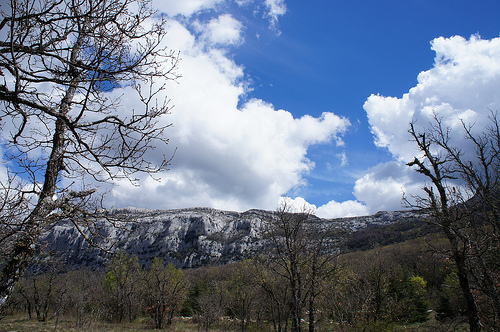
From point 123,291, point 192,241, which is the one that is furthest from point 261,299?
point 192,241

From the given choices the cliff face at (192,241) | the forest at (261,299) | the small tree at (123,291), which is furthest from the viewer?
the cliff face at (192,241)

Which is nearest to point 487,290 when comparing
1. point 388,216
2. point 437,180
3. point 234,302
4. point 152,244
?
point 437,180

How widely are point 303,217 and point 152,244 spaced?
166 metres

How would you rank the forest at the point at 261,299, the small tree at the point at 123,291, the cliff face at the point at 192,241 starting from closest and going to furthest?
1. the forest at the point at 261,299
2. the small tree at the point at 123,291
3. the cliff face at the point at 192,241

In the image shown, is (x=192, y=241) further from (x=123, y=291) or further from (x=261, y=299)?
(x=261, y=299)

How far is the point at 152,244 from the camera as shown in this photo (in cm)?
16125

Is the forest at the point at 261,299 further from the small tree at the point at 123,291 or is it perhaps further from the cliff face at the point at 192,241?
the cliff face at the point at 192,241

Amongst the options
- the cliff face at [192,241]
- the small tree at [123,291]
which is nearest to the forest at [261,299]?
the small tree at [123,291]

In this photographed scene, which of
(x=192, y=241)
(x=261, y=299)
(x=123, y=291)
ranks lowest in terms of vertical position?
(x=261, y=299)

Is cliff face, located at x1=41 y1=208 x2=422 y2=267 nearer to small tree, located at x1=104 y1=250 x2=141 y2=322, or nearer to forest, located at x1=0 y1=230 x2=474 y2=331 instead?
forest, located at x1=0 y1=230 x2=474 y2=331

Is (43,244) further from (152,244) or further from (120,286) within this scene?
(152,244)

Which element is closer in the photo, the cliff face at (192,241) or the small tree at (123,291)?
the small tree at (123,291)

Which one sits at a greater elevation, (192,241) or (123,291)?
(192,241)

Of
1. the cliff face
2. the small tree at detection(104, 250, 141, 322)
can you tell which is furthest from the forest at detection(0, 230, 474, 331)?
the cliff face
